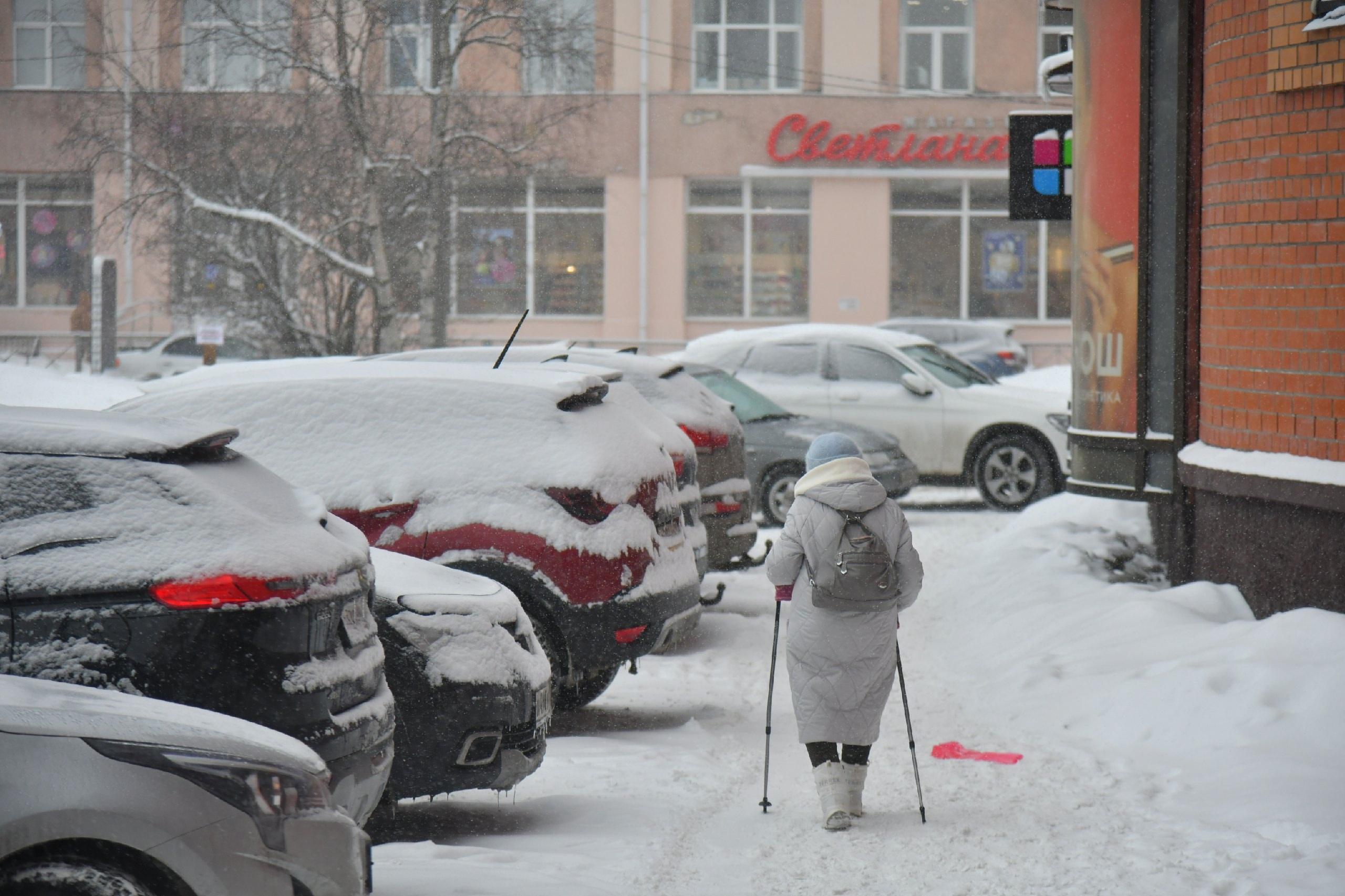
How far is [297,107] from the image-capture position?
2250 centimetres

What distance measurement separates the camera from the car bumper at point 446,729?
17.6 ft

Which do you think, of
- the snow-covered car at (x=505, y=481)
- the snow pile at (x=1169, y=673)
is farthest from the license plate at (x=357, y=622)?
the snow pile at (x=1169, y=673)

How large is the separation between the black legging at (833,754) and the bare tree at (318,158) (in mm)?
15396

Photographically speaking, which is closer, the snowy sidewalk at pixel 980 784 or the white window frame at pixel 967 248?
the snowy sidewalk at pixel 980 784

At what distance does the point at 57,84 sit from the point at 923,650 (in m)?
31.3

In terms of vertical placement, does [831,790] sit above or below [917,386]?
below

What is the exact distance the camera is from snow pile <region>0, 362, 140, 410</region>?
1967 cm

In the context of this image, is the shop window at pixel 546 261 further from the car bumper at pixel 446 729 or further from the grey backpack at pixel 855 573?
the car bumper at pixel 446 729

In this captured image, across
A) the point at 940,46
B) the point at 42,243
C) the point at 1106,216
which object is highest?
A: the point at 940,46

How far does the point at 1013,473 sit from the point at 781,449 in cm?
283

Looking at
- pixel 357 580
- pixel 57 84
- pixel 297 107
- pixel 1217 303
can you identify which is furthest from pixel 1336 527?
pixel 57 84

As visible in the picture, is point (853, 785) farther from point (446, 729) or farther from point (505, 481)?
point (505, 481)

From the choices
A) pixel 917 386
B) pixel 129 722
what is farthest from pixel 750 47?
pixel 129 722

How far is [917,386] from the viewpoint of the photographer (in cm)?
1570
